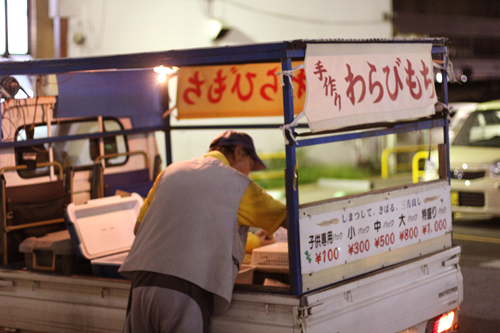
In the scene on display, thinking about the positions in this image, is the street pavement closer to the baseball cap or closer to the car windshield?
the car windshield

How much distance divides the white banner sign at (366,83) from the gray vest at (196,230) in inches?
26.4

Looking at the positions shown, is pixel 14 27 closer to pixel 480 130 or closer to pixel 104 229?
pixel 104 229

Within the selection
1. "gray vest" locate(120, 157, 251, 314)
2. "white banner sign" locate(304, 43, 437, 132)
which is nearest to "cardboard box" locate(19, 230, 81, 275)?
"gray vest" locate(120, 157, 251, 314)

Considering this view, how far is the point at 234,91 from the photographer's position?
6984 millimetres

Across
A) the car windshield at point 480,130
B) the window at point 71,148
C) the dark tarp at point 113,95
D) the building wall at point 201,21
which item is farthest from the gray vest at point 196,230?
the building wall at point 201,21

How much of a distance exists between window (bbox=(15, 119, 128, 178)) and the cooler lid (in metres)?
0.69

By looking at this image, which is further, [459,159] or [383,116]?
[459,159]

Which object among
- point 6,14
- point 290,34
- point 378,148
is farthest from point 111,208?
point 378,148

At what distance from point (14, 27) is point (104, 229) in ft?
16.0

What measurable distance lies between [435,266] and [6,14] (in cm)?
716

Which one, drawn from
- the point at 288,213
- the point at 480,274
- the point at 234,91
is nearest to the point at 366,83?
the point at 288,213

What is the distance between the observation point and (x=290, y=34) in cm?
1614

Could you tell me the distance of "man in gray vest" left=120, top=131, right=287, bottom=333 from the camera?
11.0ft

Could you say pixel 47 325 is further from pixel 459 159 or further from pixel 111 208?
pixel 459 159
